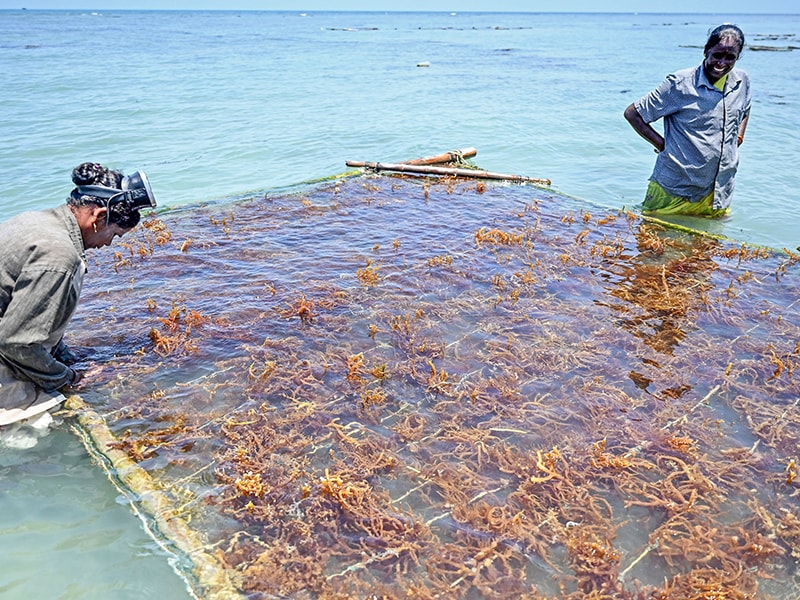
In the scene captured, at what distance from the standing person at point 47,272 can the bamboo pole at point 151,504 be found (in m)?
0.35

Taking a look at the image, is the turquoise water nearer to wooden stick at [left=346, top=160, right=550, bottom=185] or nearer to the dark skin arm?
wooden stick at [left=346, top=160, right=550, bottom=185]

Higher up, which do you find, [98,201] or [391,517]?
[98,201]

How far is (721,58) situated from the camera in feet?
21.6

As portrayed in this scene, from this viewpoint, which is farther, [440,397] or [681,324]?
[681,324]

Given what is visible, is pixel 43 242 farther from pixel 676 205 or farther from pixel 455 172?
pixel 455 172

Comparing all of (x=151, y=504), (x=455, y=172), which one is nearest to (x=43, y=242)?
(x=151, y=504)

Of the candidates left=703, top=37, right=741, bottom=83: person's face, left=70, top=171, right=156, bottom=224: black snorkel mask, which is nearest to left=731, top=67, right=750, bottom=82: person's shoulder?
left=703, top=37, right=741, bottom=83: person's face

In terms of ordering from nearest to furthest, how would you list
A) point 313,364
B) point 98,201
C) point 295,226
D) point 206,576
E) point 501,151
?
point 206,576
point 98,201
point 313,364
point 295,226
point 501,151

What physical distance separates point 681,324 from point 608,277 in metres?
1.24

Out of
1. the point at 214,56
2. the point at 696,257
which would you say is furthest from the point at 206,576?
the point at 214,56

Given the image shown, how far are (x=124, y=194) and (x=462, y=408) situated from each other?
284 centimetres

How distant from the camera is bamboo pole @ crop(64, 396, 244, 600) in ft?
9.98

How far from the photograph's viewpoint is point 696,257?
7273 millimetres

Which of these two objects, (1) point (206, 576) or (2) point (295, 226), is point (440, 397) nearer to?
(1) point (206, 576)
